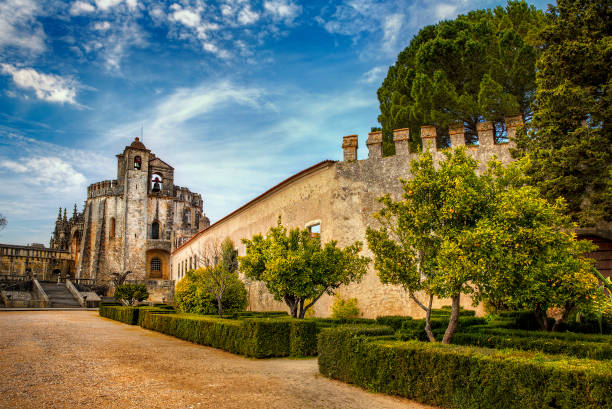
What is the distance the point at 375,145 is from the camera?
1772 centimetres

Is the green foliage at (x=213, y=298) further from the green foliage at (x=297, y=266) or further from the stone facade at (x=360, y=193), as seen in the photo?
the green foliage at (x=297, y=266)

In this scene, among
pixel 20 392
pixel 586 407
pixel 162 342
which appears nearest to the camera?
pixel 586 407

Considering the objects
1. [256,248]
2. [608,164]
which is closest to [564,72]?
[608,164]

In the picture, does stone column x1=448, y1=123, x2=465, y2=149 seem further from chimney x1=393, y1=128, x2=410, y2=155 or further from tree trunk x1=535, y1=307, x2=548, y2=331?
tree trunk x1=535, y1=307, x2=548, y2=331

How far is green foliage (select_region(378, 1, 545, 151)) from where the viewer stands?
763 inches

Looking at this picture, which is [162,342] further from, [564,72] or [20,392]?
[564,72]

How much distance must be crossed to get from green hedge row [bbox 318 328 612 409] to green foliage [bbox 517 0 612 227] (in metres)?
9.68

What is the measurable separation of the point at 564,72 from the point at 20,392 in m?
17.2

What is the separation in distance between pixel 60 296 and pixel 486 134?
3681 cm

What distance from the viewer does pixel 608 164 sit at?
13594 millimetres

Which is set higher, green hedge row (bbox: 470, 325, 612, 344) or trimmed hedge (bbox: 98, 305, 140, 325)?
green hedge row (bbox: 470, 325, 612, 344)

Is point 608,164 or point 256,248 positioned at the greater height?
point 608,164

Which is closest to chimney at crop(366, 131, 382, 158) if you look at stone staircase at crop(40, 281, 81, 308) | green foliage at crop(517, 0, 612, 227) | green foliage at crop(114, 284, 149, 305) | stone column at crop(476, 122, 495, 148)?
stone column at crop(476, 122, 495, 148)

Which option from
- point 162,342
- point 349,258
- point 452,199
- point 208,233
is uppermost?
point 208,233
